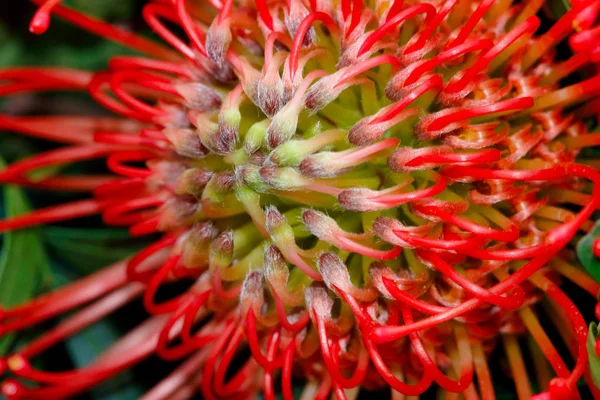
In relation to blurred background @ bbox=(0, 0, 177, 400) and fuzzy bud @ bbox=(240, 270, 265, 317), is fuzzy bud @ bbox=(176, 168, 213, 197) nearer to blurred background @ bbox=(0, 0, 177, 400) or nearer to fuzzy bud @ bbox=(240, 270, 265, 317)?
fuzzy bud @ bbox=(240, 270, 265, 317)

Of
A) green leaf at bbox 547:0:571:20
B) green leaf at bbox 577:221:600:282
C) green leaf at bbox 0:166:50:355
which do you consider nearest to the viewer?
green leaf at bbox 577:221:600:282

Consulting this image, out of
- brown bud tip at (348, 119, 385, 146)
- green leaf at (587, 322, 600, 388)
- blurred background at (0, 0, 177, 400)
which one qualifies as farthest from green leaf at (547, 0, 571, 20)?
blurred background at (0, 0, 177, 400)

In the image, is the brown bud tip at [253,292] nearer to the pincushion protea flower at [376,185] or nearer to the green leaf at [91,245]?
the pincushion protea flower at [376,185]

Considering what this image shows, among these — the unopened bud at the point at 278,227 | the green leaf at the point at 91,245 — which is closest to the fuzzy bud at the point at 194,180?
the unopened bud at the point at 278,227

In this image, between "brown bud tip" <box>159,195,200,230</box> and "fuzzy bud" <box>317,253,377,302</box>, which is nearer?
"fuzzy bud" <box>317,253,377,302</box>

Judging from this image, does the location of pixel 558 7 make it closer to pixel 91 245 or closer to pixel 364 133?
pixel 364 133

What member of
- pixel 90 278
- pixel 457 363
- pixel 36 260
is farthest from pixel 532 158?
pixel 36 260

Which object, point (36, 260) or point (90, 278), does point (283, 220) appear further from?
point (36, 260)
